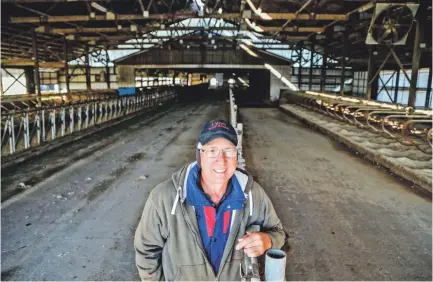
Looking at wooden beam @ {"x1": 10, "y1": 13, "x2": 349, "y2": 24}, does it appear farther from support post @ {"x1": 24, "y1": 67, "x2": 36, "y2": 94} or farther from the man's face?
support post @ {"x1": 24, "y1": 67, "x2": 36, "y2": 94}

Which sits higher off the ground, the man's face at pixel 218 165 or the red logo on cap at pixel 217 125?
the red logo on cap at pixel 217 125

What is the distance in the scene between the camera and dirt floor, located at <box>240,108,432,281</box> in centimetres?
375

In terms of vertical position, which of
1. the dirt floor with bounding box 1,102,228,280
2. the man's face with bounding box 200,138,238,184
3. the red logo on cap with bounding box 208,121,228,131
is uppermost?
the red logo on cap with bounding box 208,121,228,131

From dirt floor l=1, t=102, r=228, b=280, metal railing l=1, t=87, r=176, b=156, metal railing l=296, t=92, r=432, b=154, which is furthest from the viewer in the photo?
metal railing l=1, t=87, r=176, b=156

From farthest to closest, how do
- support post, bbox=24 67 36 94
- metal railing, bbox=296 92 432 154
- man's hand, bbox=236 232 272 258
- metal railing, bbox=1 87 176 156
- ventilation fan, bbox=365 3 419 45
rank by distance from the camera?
support post, bbox=24 67 36 94 → ventilation fan, bbox=365 3 419 45 → metal railing, bbox=1 87 176 156 → metal railing, bbox=296 92 432 154 → man's hand, bbox=236 232 272 258

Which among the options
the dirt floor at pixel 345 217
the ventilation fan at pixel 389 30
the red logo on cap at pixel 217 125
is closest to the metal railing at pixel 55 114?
the dirt floor at pixel 345 217

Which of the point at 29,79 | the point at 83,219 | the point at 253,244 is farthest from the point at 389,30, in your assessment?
the point at 29,79

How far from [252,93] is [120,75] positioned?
54.6 ft

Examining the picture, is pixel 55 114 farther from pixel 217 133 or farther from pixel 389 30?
pixel 389 30

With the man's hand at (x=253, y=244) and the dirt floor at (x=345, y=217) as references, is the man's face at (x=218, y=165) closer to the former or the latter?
the man's hand at (x=253, y=244)

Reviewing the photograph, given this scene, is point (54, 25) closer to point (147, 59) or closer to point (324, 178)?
point (147, 59)

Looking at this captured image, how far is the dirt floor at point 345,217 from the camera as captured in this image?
3.75 metres

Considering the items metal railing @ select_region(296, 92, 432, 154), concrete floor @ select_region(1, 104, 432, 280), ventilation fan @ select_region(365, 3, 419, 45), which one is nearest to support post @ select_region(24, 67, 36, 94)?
metal railing @ select_region(296, 92, 432, 154)

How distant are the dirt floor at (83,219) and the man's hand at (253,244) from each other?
2112 millimetres
